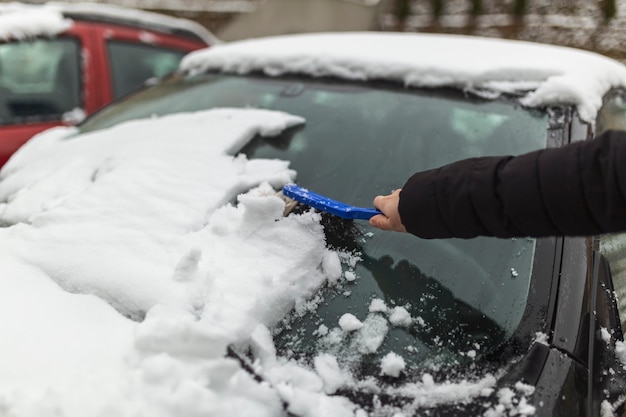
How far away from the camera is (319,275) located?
1470mm

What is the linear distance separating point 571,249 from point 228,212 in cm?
88

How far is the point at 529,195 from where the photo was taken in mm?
1207

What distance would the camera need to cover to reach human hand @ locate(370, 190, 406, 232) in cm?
142

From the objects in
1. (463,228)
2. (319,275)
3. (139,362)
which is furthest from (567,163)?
(139,362)

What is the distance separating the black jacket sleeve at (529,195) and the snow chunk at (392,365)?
0.29 metres

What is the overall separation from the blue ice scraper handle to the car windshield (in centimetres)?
3

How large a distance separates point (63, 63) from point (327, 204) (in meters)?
2.35

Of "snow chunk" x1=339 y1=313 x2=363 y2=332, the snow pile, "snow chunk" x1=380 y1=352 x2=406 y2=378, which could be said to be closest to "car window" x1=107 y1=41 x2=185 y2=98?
the snow pile

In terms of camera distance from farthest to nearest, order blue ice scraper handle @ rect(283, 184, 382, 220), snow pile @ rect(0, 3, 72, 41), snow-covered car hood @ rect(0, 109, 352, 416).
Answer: snow pile @ rect(0, 3, 72, 41), blue ice scraper handle @ rect(283, 184, 382, 220), snow-covered car hood @ rect(0, 109, 352, 416)

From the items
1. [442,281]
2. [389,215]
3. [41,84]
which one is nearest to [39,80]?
[41,84]

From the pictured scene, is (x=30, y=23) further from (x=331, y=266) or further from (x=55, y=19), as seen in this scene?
(x=331, y=266)

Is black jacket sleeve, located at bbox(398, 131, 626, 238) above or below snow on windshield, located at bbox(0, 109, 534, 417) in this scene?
above

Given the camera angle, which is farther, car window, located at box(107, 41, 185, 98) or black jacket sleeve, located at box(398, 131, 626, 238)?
car window, located at box(107, 41, 185, 98)

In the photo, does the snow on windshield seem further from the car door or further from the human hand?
the car door
